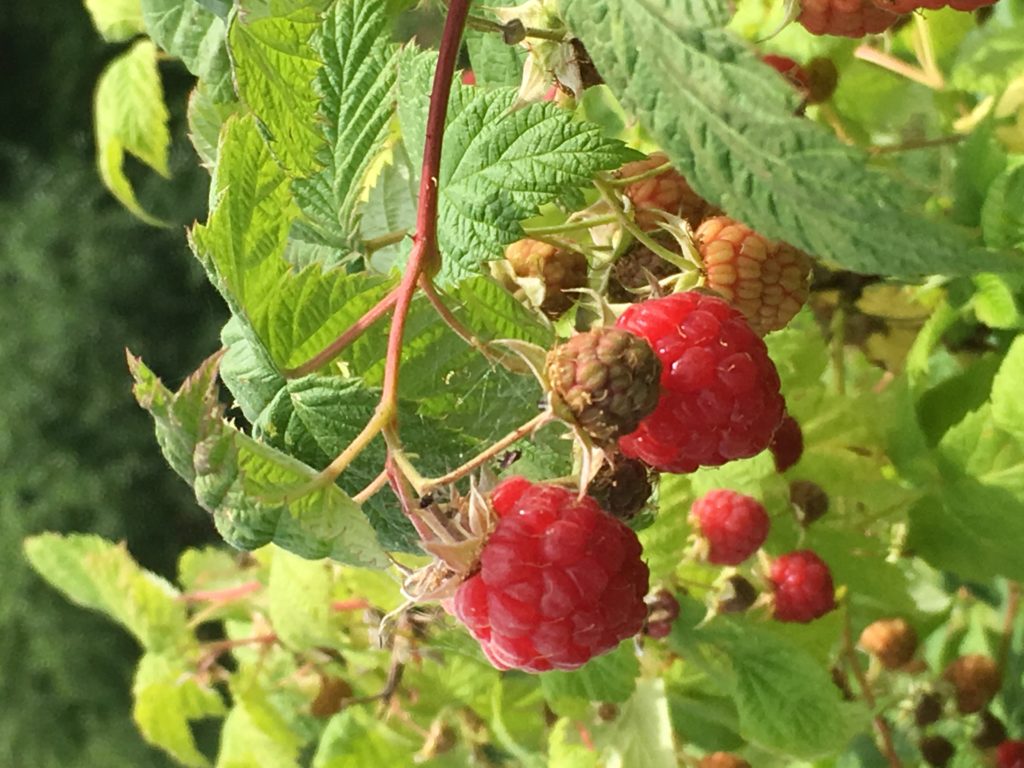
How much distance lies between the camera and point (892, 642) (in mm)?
673

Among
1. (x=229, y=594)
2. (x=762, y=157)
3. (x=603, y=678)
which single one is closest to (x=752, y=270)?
(x=762, y=157)

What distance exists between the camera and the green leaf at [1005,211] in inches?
19.1

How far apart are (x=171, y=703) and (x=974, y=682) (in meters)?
0.61

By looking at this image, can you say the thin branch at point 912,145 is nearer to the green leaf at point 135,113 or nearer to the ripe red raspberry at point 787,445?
the ripe red raspberry at point 787,445

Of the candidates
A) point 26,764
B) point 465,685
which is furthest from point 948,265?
point 26,764

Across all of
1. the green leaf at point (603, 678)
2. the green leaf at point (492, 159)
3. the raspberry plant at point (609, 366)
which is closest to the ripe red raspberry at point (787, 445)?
the raspberry plant at point (609, 366)

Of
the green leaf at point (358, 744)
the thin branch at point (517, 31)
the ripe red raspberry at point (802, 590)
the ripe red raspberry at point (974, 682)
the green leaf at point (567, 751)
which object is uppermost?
the thin branch at point (517, 31)

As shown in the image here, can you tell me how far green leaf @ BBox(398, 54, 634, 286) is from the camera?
37 cm

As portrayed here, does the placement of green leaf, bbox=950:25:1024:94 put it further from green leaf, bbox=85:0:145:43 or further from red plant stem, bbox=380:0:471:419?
green leaf, bbox=85:0:145:43

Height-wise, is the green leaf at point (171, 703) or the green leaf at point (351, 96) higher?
the green leaf at point (351, 96)

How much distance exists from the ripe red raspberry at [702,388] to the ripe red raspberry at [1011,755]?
1.34 ft

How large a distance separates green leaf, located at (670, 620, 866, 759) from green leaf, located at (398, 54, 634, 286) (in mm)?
301

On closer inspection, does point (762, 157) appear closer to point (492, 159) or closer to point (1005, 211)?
point (492, 159)

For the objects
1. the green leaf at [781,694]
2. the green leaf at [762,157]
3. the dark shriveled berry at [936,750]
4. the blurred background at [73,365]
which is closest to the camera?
the green leaf at [762,157]
